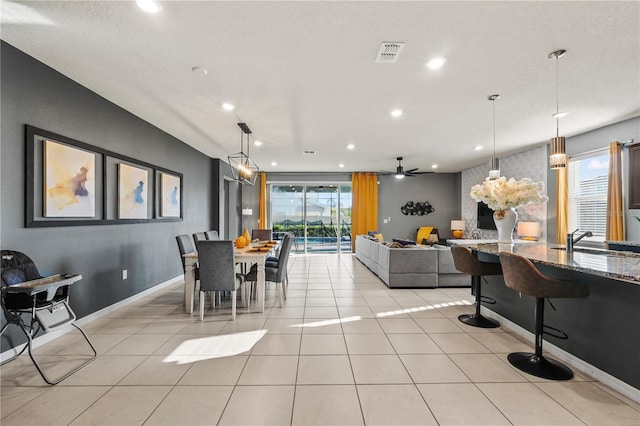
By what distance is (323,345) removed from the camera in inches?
111

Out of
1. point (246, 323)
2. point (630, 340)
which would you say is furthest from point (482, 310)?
point (246, 323)

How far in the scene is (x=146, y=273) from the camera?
455 cm

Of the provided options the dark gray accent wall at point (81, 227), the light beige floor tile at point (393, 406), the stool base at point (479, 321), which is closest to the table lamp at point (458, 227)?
the stool base at point (479, 321)

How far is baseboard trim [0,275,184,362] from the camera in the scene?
2.52 meters

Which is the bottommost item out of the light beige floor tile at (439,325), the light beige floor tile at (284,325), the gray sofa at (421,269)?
the light beige floor tile at (439,325)

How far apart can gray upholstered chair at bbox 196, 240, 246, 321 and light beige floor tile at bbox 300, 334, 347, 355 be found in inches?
41.5

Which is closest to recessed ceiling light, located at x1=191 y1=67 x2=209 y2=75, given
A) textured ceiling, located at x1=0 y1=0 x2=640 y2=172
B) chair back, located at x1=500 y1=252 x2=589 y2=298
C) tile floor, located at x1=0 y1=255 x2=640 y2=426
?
textured ceiling, located at x1=0 y1=0 x2=640 y2=172

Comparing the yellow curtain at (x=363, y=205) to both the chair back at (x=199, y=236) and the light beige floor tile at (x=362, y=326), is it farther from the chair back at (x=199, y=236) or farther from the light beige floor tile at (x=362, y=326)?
the light beige floor tile at (x=362, y=326)

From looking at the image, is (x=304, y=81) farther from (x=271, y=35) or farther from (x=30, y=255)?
(x=30, y=255)

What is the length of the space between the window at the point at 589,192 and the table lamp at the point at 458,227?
3.61 meters

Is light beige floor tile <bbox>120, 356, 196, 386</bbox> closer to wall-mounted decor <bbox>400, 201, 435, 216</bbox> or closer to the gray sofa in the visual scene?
the gray sofa

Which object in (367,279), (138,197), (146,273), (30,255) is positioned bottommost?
(367,279)

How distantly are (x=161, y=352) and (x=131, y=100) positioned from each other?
2.96m

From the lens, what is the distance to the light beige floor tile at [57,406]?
178 centimetres
